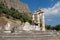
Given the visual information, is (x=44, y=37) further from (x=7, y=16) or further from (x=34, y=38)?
(x=7, y=16)

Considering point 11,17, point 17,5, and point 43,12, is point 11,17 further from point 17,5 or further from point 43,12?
point 17,5

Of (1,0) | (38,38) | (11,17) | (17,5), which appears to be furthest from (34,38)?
(17,5)

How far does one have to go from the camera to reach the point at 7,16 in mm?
49875

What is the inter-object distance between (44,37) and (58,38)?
8.06 feet

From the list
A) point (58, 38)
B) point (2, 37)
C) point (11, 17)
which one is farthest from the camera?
point (11, 17)

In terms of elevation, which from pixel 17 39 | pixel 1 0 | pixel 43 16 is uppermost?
pixel 1 0

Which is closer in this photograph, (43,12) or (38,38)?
(38,38)

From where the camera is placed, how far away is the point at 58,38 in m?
23.4

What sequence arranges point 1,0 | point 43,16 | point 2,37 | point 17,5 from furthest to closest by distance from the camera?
point 17,5
point 1,0
point 43,16
point 2,37

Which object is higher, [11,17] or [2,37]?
[11,17]

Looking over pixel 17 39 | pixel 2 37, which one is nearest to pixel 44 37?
pixel 17 39

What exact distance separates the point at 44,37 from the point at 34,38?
173 centimetres

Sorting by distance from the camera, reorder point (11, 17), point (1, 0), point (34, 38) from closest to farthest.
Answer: point (34, 38) < point (11, 17) < point (1, 0)

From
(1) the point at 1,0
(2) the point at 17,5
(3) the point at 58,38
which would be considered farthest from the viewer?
(2) the point at 17,5
